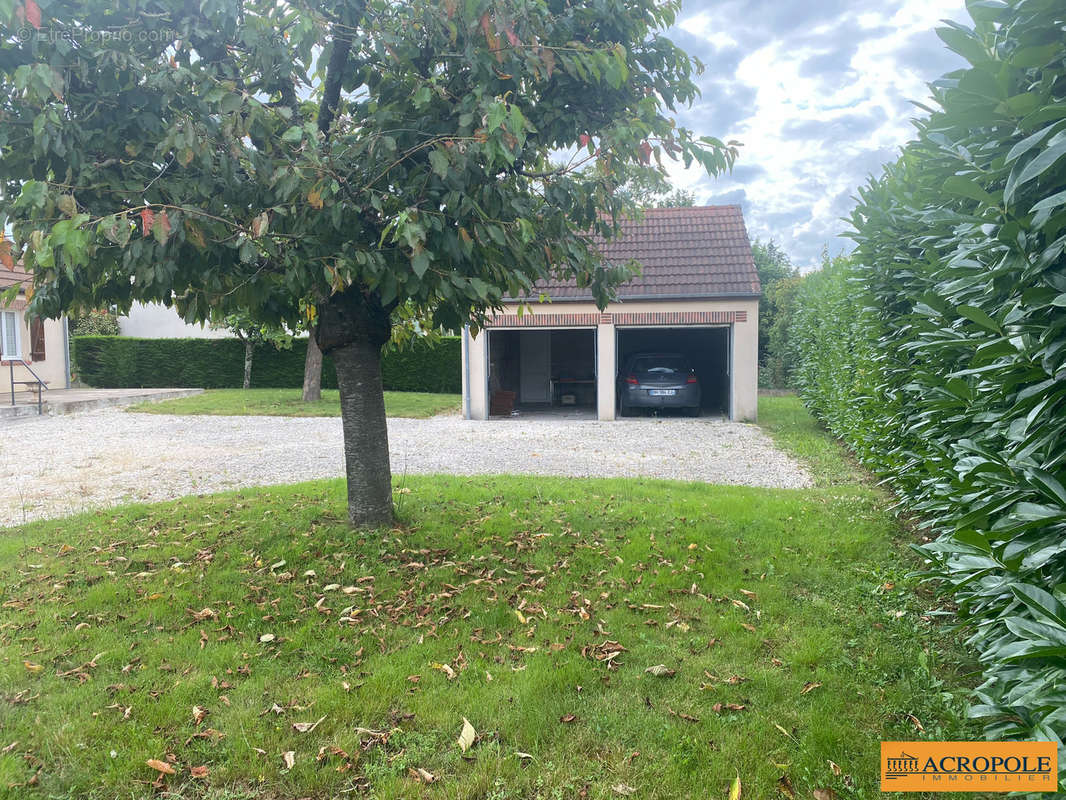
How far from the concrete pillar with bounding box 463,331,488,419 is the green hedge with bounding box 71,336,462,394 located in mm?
6189

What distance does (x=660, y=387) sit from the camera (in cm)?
1531

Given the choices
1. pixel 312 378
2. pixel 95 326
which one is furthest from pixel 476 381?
pixel 95 326

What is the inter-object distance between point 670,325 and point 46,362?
56.8 ft

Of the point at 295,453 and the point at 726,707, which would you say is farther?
the point at 295,453

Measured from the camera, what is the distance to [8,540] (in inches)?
224

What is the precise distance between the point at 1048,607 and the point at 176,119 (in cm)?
442

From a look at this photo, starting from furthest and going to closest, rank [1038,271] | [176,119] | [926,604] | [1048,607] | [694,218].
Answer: [694,218]
[926,604]
[176,119]
[1038,271]
[1048,607]

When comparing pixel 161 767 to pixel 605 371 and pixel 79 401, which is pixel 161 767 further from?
pixel 79 401

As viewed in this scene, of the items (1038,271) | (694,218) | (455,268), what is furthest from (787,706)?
(694,218)

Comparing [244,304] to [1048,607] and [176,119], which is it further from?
[1048,607]

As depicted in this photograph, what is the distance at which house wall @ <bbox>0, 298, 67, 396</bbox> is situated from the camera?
17.7 m

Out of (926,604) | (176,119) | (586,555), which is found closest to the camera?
(176,119)

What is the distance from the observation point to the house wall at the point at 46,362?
1769 cm

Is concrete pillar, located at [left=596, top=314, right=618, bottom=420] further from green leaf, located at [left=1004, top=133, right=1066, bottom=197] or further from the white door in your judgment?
green leaf, located at [left=1004, top=133, right=1066, bottom=197]
